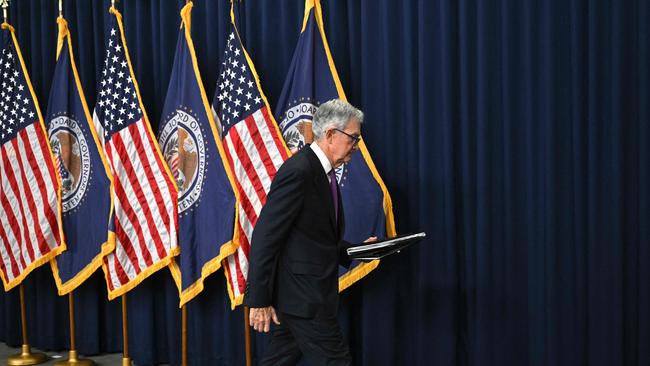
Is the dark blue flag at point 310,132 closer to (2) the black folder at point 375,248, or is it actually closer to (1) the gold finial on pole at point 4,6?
(2) the black folder at point 375,248

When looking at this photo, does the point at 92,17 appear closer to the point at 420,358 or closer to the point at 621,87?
the point at 420,358

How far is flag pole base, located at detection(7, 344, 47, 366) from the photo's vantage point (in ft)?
15.0

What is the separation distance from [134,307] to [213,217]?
1.06 m

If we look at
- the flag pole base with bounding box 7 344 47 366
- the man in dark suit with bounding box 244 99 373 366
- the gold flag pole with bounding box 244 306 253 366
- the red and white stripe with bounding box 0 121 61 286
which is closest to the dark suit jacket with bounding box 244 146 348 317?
the man in dark suit with bounding box 244 99 373 366

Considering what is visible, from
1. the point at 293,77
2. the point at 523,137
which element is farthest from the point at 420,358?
the point at 293,77

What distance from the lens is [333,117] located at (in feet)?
9.07

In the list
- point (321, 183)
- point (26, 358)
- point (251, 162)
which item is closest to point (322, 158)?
point (321, 183)

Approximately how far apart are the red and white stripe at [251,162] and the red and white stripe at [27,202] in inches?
49.6

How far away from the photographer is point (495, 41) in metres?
3.49

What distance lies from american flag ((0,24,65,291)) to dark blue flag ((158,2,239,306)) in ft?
2.76

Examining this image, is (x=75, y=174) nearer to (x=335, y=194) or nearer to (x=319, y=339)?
(x=335, y=194)

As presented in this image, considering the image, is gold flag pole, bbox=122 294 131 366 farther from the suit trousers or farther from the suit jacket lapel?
the suit jacket lapel

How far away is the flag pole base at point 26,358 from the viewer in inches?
179

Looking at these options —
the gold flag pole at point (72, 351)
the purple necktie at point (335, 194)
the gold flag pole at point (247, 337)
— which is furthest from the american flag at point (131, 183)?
the purple necktie at point (335, 194)
